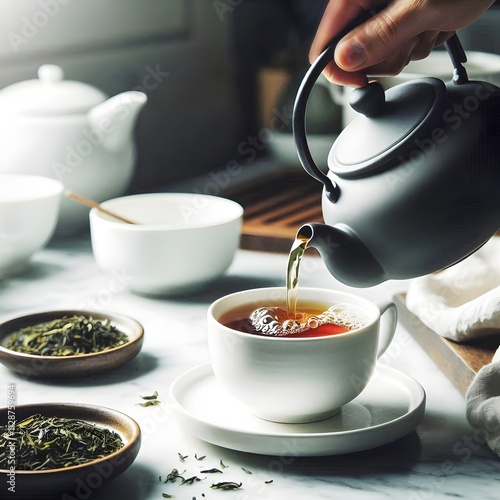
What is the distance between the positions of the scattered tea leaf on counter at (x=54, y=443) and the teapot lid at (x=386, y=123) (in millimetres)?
319

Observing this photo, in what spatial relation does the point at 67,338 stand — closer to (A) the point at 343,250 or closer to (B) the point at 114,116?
(A) the point at 343,250

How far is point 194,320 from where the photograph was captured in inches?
50.8

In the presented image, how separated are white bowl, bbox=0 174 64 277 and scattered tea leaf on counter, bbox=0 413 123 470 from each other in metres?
0.63

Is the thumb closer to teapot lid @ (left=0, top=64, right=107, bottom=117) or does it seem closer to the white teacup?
the white teacup

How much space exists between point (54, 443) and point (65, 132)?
916 mm

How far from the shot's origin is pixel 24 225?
145cm

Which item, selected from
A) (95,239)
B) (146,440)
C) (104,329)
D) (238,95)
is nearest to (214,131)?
(238,95)

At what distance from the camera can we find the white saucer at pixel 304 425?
2.72ft

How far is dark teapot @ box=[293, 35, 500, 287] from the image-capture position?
780 millimetres

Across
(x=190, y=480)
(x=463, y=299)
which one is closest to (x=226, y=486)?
(x=190, y=480)

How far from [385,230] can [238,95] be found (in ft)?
5.92

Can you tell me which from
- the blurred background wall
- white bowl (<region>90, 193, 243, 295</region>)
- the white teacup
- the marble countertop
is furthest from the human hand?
the blurred background wall

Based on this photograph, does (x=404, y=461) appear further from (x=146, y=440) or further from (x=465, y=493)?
(x=146, y=440)

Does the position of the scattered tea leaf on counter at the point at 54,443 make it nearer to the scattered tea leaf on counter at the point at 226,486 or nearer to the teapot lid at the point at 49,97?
the scattered tea leaf on counter at the point at 226,486
